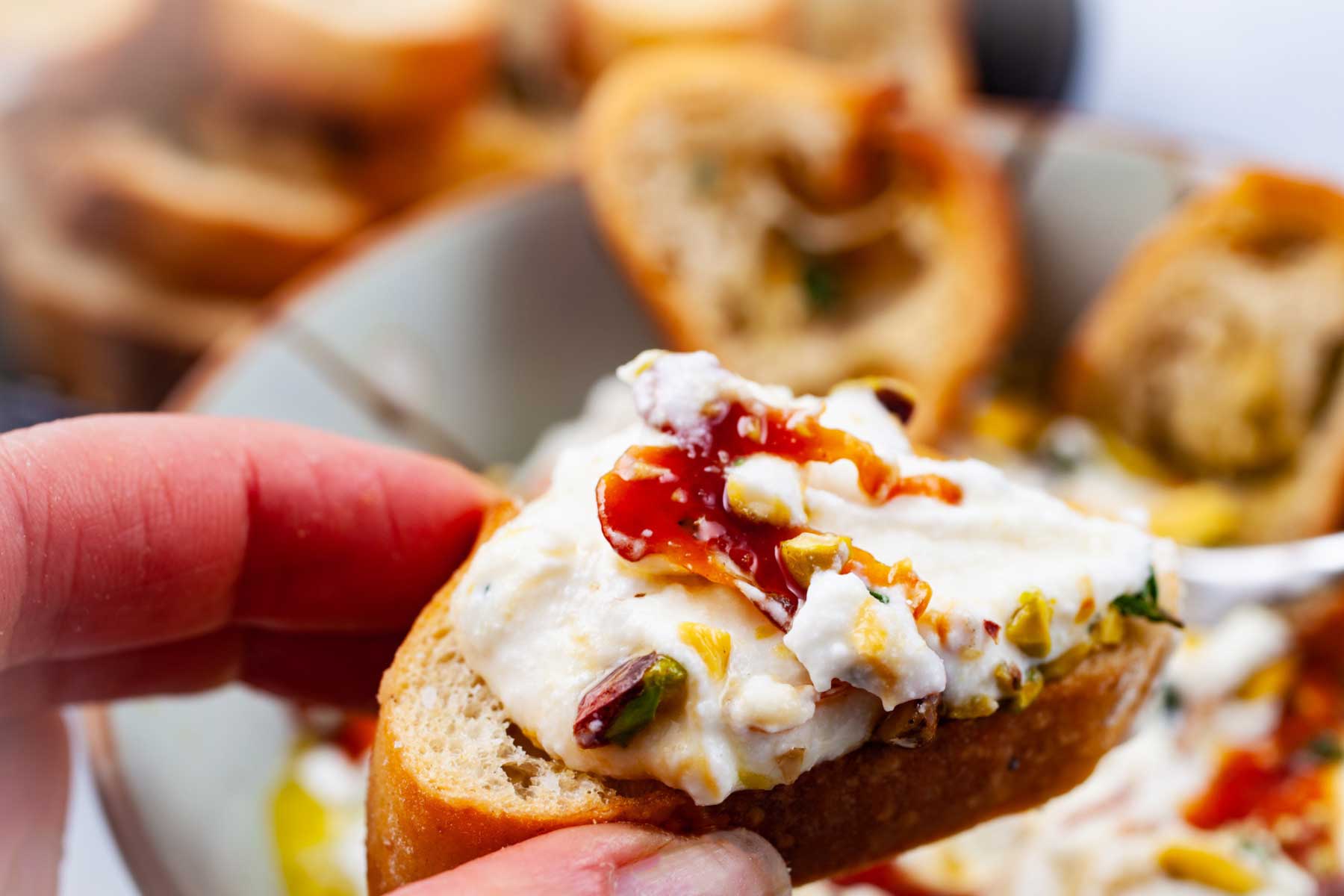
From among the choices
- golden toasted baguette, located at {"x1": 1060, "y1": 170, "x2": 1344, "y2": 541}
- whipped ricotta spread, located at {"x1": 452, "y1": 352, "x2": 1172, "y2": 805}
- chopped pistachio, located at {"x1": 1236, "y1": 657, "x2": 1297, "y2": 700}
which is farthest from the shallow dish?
whipped ricotta spread, located at {"x1": 452, "y1": 352, "x2": 1172, "y2": 805}

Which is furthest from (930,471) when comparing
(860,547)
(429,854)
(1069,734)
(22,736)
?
(22,736)

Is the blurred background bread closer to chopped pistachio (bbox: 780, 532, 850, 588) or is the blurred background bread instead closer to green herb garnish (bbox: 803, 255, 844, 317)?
green herb garnish (bbox: 803, 255, 844, 317)

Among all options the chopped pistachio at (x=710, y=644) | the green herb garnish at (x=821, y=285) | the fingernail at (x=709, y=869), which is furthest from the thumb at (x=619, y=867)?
the green herb garnish at (x=821, y=285)

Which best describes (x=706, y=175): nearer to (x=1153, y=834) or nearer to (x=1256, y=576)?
(x=1256, y=576)

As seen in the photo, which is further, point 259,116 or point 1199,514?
point 259,116

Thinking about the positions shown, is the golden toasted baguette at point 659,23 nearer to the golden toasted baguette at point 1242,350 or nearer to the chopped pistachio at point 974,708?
the golden toasted baguette at point 1242,350

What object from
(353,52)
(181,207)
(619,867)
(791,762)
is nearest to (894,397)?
(791,762)

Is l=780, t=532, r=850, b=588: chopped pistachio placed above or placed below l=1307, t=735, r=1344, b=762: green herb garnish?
above
